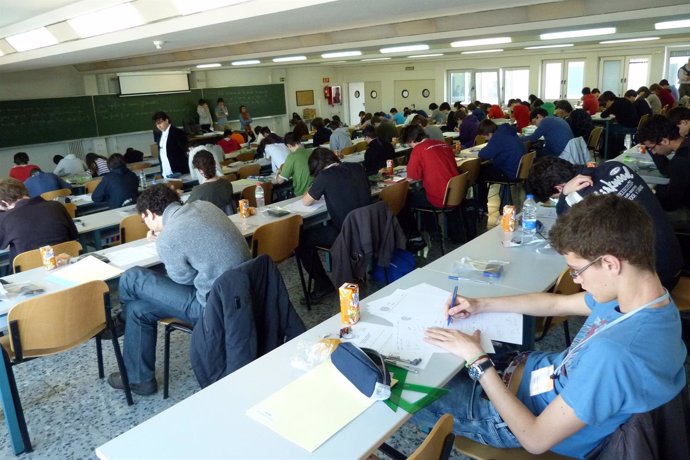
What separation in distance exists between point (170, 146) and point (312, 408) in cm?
601

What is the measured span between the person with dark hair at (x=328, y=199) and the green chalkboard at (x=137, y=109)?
9.25 metres

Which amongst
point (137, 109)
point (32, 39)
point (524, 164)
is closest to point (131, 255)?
point (32, 39)

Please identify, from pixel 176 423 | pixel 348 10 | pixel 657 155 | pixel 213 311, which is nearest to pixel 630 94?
pixel 657 155

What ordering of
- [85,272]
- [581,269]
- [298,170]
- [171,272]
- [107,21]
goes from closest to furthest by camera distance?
[581,269], [171,272], [85,272], [107,21], [298,170]

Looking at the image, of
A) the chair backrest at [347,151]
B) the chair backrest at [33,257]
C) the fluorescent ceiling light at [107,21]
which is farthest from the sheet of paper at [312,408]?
the chair backrest at [347,151]

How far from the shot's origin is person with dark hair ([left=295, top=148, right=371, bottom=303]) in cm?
430

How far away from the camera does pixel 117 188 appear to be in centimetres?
561

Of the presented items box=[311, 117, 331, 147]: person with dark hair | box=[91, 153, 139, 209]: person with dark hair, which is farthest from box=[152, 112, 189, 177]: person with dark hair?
box=[311, 117, 331, 147]: person with dark hair

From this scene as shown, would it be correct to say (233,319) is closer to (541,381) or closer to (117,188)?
(541,381)

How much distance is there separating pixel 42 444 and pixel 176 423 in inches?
66.0

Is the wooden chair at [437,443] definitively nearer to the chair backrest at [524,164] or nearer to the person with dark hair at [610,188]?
the person with dark hair at [610,188]

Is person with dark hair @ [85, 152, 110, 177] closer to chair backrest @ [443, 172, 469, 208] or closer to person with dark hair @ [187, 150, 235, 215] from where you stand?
person with dark hair @ [187, 150, 235, 215]

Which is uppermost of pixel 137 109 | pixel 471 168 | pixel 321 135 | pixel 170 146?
pixel 137 109

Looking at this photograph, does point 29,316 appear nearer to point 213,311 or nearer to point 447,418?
point 213,311
